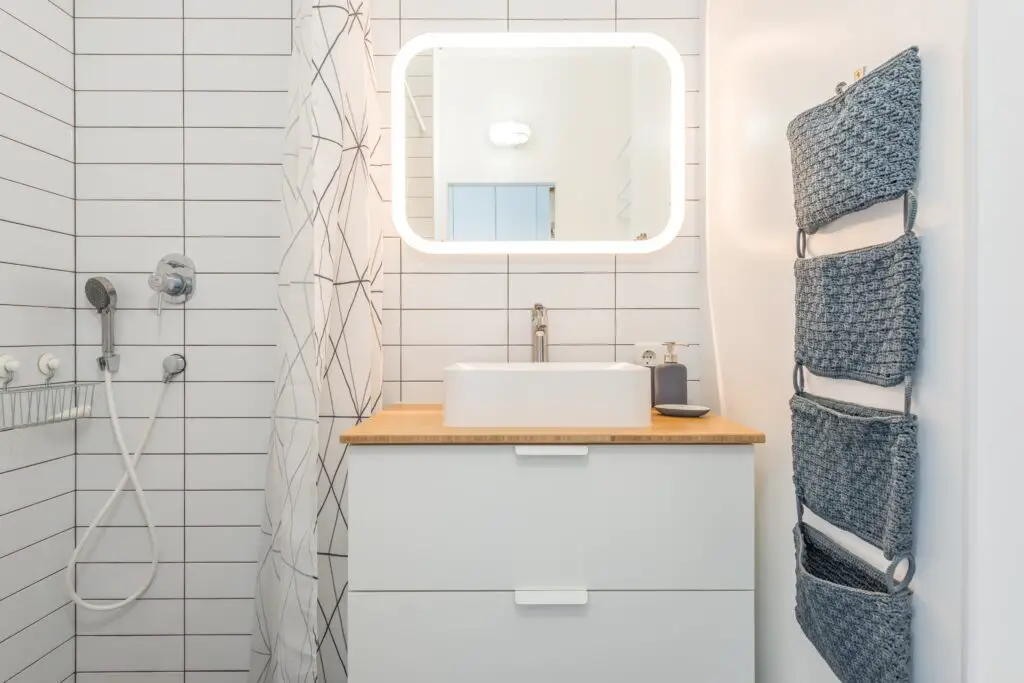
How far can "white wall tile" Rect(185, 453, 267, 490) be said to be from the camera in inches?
66.1

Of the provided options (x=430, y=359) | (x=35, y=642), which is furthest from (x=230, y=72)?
(x=35, y=642)

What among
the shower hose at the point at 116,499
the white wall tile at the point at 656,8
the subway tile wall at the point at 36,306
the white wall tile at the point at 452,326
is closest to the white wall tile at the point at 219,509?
the shower hose at the point at 116,499

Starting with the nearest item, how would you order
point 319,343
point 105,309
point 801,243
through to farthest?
point 801,243 → point 319,343 → point 105,309

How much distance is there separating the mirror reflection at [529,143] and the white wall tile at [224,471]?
31.7 inches

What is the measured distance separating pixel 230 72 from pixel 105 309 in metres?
0.73

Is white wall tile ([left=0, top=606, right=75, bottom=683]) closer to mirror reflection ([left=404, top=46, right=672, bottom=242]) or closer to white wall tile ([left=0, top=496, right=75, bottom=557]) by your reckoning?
white wall tile ([left=0, top=496, right=75, bottom=557])

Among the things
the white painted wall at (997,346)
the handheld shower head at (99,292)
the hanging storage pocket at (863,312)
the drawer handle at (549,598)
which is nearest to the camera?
the white painted wall at (997,346)

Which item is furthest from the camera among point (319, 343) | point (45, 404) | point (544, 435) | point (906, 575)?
point (45, 404)

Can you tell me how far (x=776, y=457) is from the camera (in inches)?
48.9

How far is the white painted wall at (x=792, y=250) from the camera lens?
72 centimetres

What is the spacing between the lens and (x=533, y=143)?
167 centimetres

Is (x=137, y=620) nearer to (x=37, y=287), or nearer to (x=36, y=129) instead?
(x=37, y=287)

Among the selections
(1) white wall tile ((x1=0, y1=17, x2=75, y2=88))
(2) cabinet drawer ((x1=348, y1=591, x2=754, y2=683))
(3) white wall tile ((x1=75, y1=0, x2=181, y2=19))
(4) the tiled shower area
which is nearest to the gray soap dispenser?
(4) the tiled shower area

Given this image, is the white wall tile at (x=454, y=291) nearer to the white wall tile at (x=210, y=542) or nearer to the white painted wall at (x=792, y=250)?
the white painted wall at (x=792, y=250)
